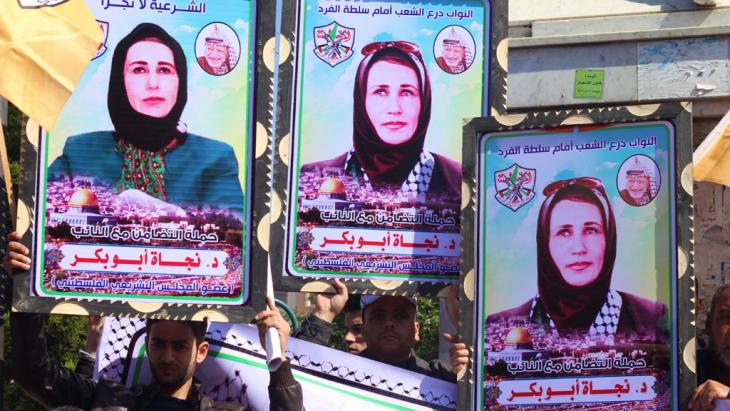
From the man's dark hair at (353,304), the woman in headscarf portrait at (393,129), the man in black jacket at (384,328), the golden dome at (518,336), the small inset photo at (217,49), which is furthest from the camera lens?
the man's dark hair at (353,304)

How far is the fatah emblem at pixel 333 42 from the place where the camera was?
20.1 ft

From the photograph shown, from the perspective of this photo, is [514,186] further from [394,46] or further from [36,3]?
[36,3]

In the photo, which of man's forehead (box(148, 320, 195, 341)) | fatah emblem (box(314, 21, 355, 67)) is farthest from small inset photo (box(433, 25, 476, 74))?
man's forehead (box(148, 320, 195, 341))

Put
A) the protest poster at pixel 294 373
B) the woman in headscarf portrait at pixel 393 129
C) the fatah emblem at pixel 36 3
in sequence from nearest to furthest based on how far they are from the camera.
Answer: the fatah emblem at pixel 36 3 < the protest poster at pixel 294 373 < the woman in headscarf portrait at pixel 393 129

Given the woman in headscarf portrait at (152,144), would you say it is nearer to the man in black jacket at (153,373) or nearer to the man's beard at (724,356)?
the man in black jacket at (153,373)

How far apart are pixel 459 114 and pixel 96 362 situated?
2.05 metres

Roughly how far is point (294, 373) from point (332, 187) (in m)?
0.87

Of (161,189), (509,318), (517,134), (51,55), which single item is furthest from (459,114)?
(51,55)

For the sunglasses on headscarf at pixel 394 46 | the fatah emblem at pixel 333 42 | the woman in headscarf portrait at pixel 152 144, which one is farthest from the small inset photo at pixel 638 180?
the woman in headscarf portrait at pixel 152 144

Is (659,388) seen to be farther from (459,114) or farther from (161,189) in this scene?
(161,189)

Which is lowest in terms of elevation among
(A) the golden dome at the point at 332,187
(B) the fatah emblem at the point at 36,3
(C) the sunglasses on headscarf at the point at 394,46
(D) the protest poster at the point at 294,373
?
(D) the protest poster at the point at 294,373

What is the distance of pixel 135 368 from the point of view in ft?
19.9

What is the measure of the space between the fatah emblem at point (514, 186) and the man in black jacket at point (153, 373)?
111 cm

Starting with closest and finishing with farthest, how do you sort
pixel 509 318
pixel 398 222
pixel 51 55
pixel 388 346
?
pixel 51 55 → pixel 509 318 → pixel 398 222 → pixel 388 346
